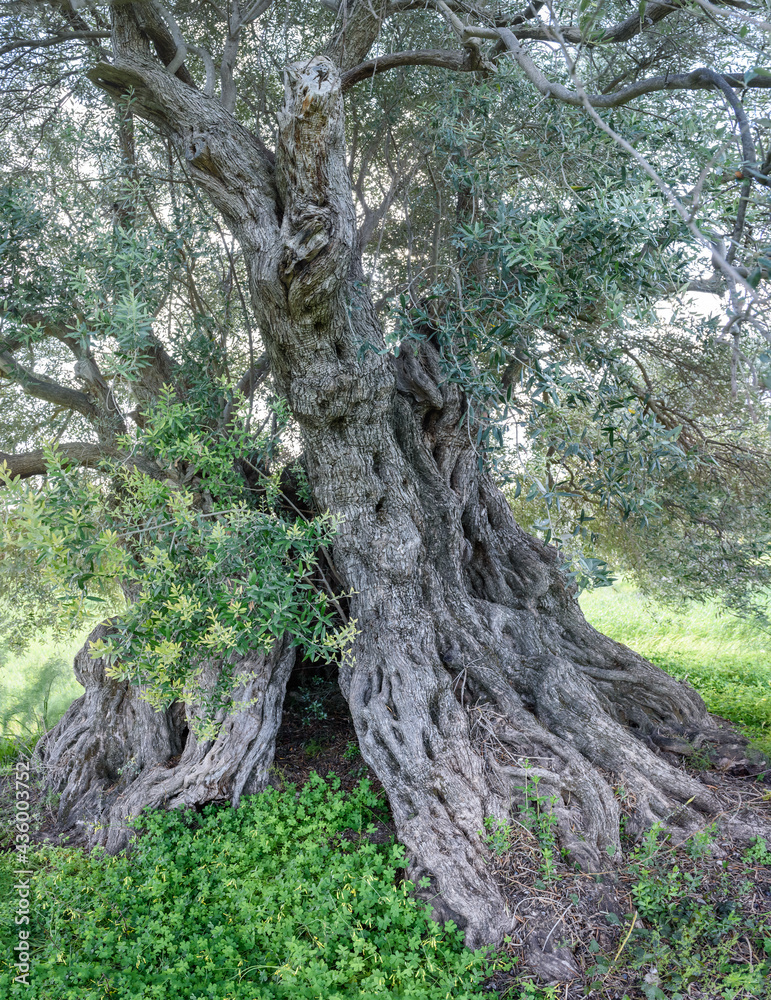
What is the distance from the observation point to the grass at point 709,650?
6539mm

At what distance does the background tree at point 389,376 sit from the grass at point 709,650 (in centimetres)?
148

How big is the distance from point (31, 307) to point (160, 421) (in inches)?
A: 73.0

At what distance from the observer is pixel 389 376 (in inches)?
186

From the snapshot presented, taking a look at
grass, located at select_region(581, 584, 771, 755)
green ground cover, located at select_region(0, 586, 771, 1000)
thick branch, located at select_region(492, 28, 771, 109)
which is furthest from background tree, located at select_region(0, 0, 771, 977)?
grass, located at select_region(581, 584, 771, 755)

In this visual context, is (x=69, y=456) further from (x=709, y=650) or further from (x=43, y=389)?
(x=709, y=650)

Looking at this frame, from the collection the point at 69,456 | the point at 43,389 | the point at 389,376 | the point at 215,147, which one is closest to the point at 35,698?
the point at 69,456

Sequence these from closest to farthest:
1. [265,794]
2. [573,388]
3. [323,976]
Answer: [323,976]
[573,388]
[265,794]

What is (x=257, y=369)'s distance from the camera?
6.08 meters

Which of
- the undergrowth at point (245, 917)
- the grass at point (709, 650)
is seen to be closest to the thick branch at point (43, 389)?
the undergrowth at point (245, 917)

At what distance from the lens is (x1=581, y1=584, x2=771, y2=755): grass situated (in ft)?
21.5

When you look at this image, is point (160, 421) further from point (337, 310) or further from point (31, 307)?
point (31, 307)

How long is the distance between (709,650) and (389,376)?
23.7ft

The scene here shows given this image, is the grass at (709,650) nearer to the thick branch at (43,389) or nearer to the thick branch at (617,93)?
the thick branch at (617,93)

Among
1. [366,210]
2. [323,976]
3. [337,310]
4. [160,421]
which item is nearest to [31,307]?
[160,421]
